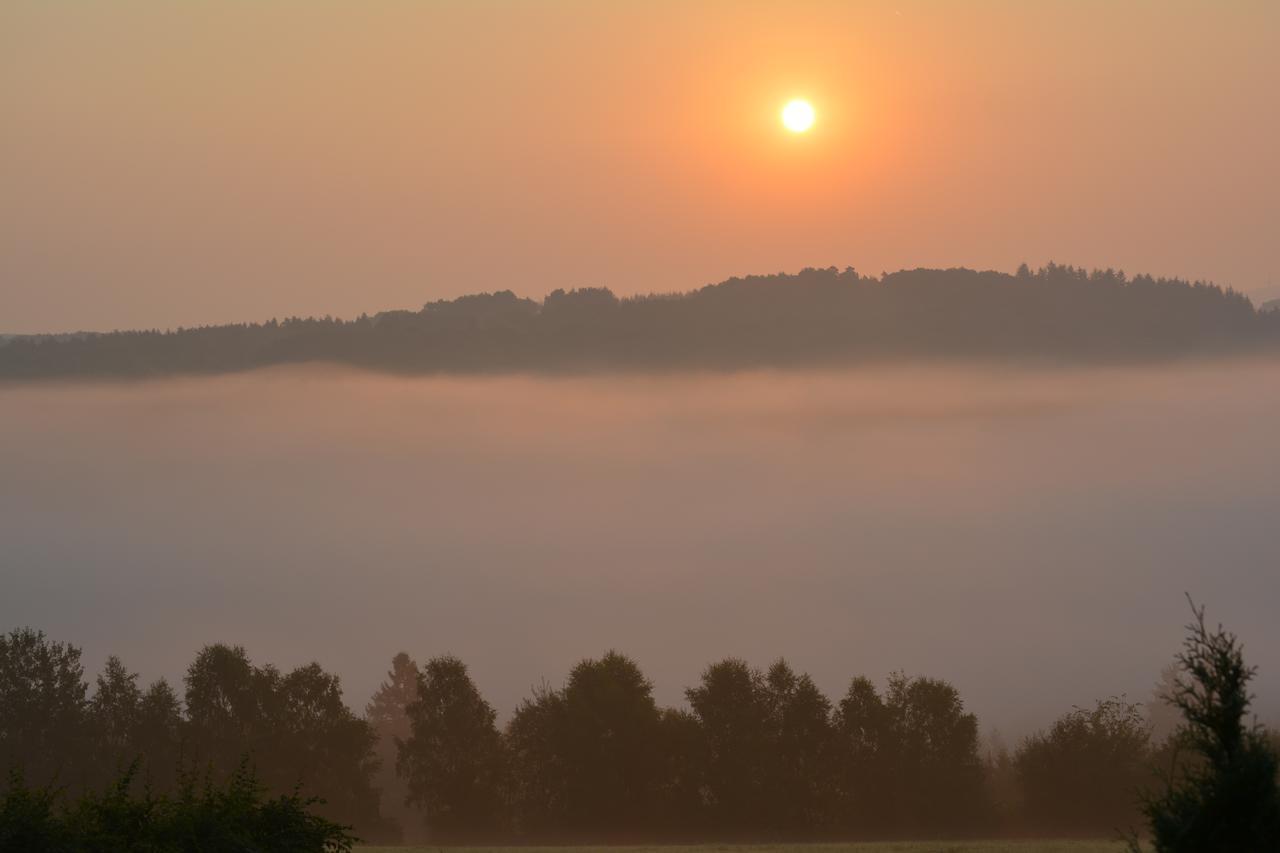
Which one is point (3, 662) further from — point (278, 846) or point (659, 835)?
point (278, 846)

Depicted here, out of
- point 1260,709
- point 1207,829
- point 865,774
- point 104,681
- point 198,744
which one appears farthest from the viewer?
point 1260,709

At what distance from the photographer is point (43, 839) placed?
124 ft

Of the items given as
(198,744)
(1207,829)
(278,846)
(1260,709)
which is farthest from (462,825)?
(1260,709)

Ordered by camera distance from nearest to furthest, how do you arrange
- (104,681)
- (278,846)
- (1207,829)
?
(1207,829), (278,846), (104,681)

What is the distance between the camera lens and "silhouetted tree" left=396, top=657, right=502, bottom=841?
77.5 meters

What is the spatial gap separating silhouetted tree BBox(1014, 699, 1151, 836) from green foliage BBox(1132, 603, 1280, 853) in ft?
137

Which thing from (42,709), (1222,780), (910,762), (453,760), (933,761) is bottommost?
(453,760)

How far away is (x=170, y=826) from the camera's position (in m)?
37.7

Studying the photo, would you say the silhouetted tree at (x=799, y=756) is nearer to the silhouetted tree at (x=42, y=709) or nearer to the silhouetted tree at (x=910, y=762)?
the silhouetted tree at (x=910, y=762)

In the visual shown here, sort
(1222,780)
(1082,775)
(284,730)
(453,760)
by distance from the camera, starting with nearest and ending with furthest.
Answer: (1222,780), (1082,775), (453,760), (284,730)

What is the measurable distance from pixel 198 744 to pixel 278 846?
47848 millimetres

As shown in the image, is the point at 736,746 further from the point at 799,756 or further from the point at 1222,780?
the point at 1222,780

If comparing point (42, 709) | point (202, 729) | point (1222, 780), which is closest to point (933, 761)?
point (202, 729)

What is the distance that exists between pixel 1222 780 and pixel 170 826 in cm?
2643
